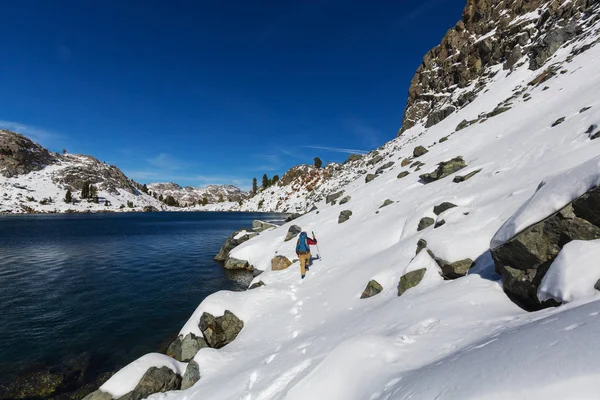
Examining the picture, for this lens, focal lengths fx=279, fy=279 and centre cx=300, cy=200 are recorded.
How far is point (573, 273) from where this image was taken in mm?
5953

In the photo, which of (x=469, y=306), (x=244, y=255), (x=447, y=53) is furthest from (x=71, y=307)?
(x=447, y=53)

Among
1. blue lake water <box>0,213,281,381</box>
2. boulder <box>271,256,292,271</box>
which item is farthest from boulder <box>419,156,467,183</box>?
blue lake water <box>0,213,281,381</box>

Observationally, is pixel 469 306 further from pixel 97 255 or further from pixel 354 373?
pixel 97 255

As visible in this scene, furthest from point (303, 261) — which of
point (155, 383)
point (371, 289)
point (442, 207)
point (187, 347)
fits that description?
point (155, 383)

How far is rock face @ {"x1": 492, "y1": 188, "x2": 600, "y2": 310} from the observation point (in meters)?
6.44

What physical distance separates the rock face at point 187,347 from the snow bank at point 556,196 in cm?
1277

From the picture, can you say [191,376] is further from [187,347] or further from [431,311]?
[431,311]

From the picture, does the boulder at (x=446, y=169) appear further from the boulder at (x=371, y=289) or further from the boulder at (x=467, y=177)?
the boulder at (x=371, y=289)

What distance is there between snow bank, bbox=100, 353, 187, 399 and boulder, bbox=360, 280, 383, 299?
27.7ft

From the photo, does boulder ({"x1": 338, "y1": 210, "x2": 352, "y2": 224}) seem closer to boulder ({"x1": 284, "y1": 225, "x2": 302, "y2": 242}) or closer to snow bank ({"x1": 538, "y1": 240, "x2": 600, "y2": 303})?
boulder ({"x1": 284, "y1": 225, "x2": 302, "y2": 242})

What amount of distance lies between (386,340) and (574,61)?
158ft

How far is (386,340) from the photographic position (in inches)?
273

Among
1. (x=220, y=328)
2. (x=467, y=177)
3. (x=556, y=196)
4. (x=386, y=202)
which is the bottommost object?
(x=220, y=328)

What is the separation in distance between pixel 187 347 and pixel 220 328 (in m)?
1.63
